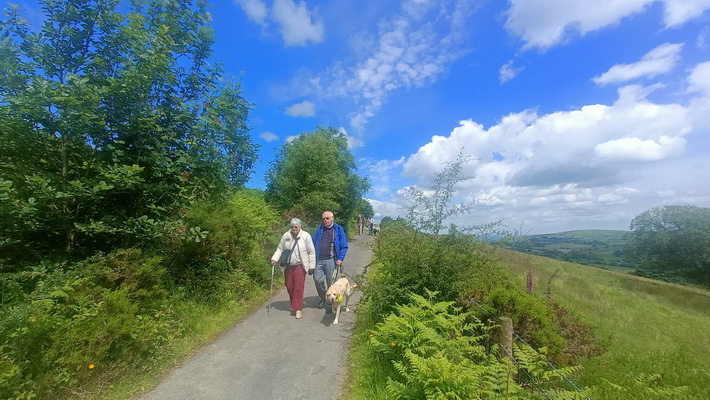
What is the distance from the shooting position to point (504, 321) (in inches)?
146

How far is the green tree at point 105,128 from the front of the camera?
11.4ft

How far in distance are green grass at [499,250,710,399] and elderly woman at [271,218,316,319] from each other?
485 cm

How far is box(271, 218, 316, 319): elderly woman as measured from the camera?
242 inches

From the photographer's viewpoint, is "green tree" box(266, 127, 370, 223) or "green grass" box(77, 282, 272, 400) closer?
"green grass" box(77, 282, 272, 400)

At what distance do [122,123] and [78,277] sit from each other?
2.18m

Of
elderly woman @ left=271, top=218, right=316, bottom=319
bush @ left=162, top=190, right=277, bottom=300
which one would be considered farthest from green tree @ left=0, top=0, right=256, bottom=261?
elderly woman @ left=271, top=218, right=316, bottom=319

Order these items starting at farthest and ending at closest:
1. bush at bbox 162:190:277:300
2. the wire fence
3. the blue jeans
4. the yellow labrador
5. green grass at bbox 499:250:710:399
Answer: the blue jeans < bush at bbox 162:190:277:300 < the yellow labrador < green grass at bbox 499:250:710:399 < the wire fence

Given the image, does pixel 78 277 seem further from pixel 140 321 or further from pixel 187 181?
pixel 187 181

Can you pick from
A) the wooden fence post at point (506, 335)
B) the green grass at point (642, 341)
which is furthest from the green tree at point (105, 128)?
the green grass at point (642, 341)

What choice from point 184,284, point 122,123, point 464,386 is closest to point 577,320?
point 464,386

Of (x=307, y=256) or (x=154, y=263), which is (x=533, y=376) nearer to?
(x=307, y=256)

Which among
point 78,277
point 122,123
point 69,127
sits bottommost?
point 78,277

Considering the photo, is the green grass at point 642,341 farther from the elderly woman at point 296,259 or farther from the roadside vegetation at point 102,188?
the roadside vegetation at point 102,188

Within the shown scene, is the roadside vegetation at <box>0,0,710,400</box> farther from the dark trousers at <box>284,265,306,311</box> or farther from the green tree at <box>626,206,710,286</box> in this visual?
the green tree at <box>626,206,710,286</box>
